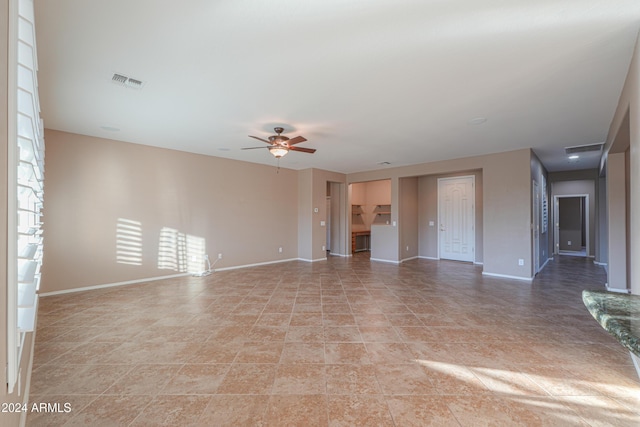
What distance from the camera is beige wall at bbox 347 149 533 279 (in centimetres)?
516

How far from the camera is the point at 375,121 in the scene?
12.5ft

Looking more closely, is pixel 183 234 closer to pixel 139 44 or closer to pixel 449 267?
pixel 139 44

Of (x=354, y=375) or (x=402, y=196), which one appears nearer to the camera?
(x=354, y=375)

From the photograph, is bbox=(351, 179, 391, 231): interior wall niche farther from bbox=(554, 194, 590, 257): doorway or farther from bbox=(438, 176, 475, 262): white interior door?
bbox=(554, 194, 590, 257): doorway

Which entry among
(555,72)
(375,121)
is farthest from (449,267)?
(555,72)

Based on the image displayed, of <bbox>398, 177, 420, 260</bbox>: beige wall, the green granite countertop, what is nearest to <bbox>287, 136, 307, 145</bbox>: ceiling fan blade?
the green granite countertop

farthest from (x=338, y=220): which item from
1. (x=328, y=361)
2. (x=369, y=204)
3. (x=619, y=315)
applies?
(x=619, y=315)

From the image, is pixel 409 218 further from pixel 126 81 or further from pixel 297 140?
pixel 126 81

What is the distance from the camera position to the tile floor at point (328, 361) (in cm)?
173

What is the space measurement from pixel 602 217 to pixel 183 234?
9.34 metres

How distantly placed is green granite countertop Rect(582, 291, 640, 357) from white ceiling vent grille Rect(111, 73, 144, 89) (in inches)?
146

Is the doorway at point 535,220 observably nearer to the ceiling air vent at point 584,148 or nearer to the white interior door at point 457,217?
the ceiling air vent at point 584,148

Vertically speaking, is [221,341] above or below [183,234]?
below

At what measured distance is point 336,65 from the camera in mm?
2406
